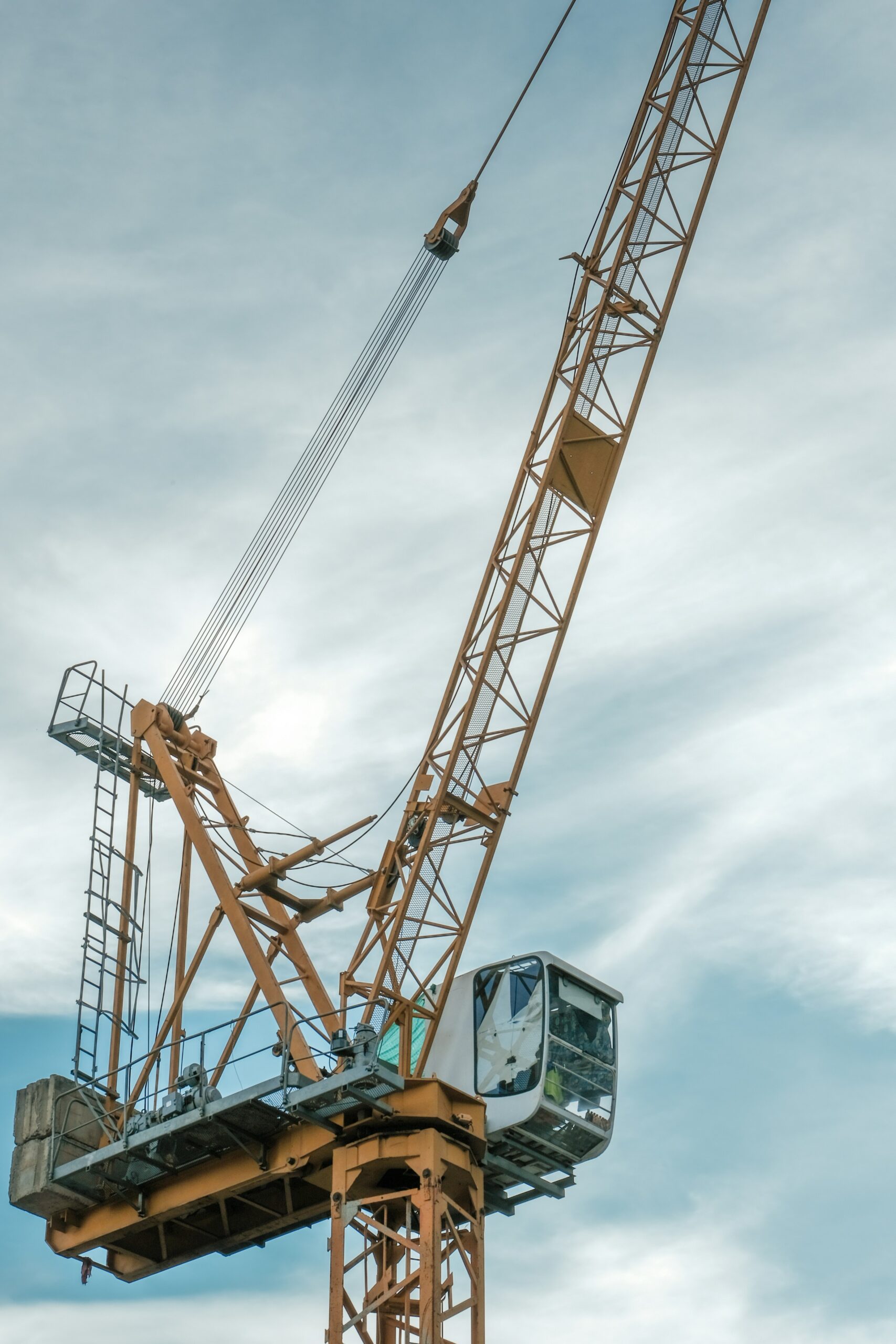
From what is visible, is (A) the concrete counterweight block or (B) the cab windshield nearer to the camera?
(B) the cab windshield

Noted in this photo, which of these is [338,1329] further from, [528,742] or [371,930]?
[528,742]

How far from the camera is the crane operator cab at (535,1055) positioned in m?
38.4

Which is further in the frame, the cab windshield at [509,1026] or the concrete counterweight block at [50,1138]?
the concrete counterweight block at [50,1138]

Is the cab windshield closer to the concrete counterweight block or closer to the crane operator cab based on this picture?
the crane operator cab

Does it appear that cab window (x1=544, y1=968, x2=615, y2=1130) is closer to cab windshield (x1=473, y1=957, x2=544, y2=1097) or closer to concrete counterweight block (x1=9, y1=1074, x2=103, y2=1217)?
cab windshield (x1=473, y1=957, x2=544, y2=1097)

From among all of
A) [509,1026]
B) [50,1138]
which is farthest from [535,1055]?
[50,1138]

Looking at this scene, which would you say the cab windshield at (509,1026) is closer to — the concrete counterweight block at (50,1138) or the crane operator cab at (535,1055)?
the crane operator cab at (535,1055)

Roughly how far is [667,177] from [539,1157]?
22.9 meters

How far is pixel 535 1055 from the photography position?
3866 centimetres

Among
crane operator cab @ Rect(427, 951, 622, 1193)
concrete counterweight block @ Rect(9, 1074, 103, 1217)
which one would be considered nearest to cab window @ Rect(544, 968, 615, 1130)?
crane operator cab @ Rect(427, 951, 622, 1193)

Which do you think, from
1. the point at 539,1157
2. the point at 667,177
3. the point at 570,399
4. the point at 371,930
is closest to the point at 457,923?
the point at 371,930

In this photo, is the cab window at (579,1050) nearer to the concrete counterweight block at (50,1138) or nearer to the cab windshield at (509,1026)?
the cab windshield at (509,1026)

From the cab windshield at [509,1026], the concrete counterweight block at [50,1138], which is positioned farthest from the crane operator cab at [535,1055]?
the concrete counterweight block at [50,1138]

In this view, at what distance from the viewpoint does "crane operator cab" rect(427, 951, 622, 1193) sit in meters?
38.4
